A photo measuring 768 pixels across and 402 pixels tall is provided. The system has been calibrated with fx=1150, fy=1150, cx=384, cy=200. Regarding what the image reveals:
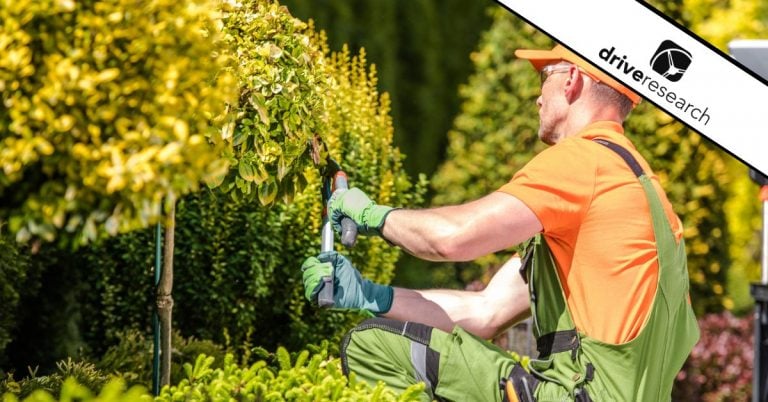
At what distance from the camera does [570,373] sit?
2980mm

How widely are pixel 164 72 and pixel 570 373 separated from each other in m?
1.38

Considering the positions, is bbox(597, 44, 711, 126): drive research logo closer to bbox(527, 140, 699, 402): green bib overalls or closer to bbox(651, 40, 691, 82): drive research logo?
bbox(651, 40, 691, 82): drive research logo

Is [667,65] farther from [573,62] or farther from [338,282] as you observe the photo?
[338,282]

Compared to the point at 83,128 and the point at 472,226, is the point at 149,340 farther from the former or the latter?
the point at 83,128

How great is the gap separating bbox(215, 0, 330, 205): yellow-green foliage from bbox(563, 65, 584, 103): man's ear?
716 millimetres

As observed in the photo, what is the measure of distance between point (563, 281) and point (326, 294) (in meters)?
0.64

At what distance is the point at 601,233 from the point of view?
9.84 feet

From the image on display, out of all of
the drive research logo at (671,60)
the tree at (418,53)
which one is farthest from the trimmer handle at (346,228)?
the tree at (418,53)

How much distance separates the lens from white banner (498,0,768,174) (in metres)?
3.36

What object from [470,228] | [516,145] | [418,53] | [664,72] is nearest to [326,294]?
[470,228]

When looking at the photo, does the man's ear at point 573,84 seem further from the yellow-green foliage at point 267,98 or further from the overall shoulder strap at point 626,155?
the yellow-green foliage at point 267,98

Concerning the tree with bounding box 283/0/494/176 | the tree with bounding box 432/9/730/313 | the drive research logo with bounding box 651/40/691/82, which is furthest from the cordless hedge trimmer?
the tree with bounding box 432/9/730/313

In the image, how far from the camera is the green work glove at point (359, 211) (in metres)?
3.03

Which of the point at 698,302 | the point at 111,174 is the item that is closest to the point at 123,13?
the point at 111,174
